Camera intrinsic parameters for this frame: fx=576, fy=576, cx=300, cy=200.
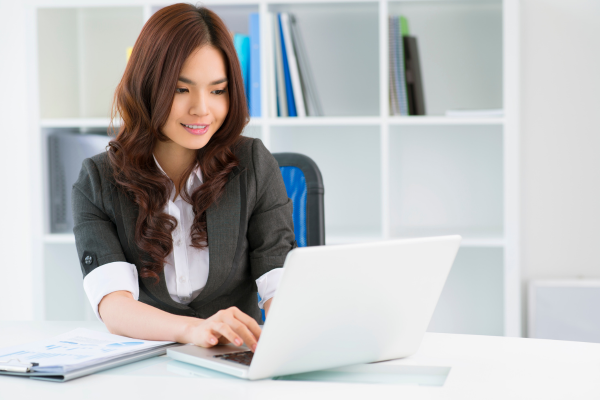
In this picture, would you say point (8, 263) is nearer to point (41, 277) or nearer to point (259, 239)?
point (41, 277)

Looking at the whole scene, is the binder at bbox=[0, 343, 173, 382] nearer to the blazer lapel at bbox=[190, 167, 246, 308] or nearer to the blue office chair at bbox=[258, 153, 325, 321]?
the blazer lapel at bbox=[190, 167, 246, 308]

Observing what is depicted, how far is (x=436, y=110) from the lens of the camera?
2.39 metres

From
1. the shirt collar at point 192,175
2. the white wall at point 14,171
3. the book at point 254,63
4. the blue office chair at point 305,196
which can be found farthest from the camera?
the white wall at point 14,171

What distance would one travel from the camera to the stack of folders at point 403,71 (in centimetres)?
214

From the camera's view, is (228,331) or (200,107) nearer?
(228,331)

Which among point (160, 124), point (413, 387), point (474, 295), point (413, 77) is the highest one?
point (413, 77)

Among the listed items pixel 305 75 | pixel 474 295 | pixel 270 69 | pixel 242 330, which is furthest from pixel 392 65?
pixel 242 330

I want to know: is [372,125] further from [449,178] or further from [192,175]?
[192,175]

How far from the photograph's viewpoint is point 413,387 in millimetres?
727

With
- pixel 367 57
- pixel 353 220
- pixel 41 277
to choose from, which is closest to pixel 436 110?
pixel 367 57

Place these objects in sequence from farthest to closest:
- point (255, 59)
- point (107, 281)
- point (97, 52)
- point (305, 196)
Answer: point (97, 52) → point (255, 59) → point (305, 196) → point (107, 281)

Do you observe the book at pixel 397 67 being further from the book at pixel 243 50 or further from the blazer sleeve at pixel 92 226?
the blazer sleeve at pixel 92 226

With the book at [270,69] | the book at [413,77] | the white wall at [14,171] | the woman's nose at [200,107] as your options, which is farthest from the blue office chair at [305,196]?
the white wall at [14,171]

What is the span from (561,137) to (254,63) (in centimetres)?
126
